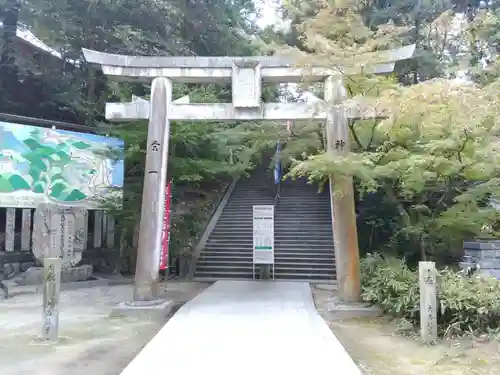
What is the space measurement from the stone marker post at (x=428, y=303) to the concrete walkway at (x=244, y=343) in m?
1.34

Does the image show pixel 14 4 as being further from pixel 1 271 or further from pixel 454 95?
pixel 454 95

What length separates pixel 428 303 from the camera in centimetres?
666

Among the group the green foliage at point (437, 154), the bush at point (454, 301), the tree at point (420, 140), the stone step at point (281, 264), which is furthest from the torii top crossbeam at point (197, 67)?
the stone step at point (281, 264)

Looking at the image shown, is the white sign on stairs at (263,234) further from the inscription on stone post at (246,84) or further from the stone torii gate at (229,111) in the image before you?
the inscription on stone post at (246,84)

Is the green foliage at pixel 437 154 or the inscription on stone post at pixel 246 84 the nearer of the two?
the green foliage at pixel 437 154

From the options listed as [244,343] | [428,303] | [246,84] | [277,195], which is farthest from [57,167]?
[428,303]

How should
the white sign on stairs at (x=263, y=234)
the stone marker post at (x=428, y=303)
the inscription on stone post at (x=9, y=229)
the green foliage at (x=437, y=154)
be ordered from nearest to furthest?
the stone marker post at (x=428, y=303) < the green foliage at (x=437, y=154) < the white sign on stairs at (x=263, y=234) < the inscription on stone post at (x=9, y=229)

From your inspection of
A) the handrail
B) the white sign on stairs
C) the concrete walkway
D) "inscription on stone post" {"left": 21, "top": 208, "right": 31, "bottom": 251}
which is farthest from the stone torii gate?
the handrail

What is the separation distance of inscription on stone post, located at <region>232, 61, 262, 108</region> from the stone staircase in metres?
6.57

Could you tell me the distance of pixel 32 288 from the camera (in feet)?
41.1

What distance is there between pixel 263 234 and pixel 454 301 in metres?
7.26

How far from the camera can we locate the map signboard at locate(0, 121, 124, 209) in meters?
12.9

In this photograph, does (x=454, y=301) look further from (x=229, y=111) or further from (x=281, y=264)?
(x=281, y=264)

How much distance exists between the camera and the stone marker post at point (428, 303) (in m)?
6.63
